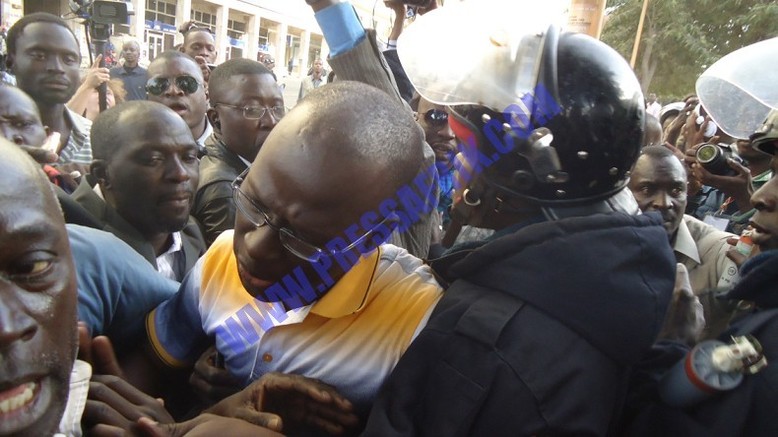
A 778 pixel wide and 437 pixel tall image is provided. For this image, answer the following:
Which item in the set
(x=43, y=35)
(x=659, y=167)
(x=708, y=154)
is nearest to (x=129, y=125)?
(x=43, y=35)

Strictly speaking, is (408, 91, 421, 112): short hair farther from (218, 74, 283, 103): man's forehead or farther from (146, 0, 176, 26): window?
(146, 0, 176, 26): window

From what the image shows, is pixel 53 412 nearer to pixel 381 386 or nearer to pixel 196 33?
pixel 381 386

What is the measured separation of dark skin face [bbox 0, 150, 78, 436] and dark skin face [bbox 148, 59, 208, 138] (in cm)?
323

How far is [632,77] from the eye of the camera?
5.13 feet

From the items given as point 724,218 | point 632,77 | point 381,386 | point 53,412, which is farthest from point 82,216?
point 724,218

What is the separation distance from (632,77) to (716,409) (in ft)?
2.91

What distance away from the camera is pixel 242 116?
3418 mm

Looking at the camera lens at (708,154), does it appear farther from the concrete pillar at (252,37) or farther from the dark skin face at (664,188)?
the concrete pillar at (252,37)

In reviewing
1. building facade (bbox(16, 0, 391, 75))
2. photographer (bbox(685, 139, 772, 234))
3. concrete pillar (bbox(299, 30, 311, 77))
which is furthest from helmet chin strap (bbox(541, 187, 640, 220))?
concrete pillar (bbox(299, 30, 311, 77))

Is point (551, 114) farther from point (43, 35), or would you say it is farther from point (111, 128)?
point (43, 35)

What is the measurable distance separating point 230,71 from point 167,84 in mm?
901

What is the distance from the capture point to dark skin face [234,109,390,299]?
1327mm

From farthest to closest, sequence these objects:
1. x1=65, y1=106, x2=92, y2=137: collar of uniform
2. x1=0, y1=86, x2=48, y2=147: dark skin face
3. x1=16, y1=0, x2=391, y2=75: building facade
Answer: x1=16, y1=0, x2=391, y2=75: building facade < x1=65, y1=106, x2=92, y2=137: collar of uniform < x1=0, y1=86, x2=48, y2=147: dark skin face

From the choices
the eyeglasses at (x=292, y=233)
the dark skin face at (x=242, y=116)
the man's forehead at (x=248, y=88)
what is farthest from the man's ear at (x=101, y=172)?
the eyeglasses at (x=292, y=233)
